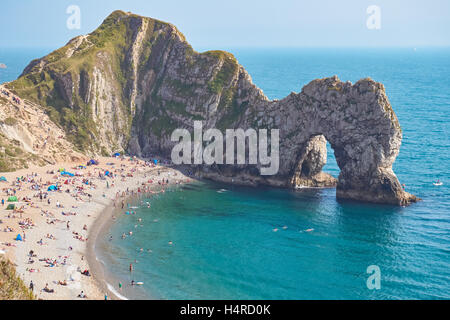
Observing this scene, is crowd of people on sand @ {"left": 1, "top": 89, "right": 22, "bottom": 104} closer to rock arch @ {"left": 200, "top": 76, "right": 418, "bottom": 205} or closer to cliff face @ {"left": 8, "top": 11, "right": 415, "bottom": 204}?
cliff face @ {"left": 8, "top": 11, "right": 415, "bottom": 204}

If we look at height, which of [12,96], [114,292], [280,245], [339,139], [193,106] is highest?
[12,96]

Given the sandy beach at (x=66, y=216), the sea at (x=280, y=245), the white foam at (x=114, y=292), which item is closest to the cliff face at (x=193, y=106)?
the sea at (x=280, y=245)

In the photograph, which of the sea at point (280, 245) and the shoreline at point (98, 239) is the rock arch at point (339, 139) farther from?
A: the shoreline at point (98, 239)

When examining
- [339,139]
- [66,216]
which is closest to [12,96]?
[66,216]

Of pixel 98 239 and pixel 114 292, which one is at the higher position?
pixel 98 239

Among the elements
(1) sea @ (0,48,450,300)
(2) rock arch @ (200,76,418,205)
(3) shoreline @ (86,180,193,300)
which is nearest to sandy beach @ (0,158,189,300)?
(3) shoreline @ (86,180,193,300)

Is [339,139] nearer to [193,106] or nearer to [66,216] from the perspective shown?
[193,106]

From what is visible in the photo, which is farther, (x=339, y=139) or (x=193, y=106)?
(x=193, y=106)
